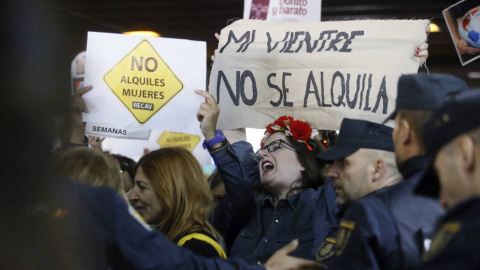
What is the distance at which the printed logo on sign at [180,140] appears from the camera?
7.33 metres

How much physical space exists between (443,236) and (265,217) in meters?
2.77

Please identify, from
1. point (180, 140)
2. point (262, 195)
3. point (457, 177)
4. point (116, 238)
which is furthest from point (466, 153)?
point (180, 140)

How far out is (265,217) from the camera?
4.09m

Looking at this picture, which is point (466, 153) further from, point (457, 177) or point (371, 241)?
point (371, 241)

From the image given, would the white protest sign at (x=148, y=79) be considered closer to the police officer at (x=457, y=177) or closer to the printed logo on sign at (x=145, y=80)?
the printed logo on sign at (x=145, y=80)

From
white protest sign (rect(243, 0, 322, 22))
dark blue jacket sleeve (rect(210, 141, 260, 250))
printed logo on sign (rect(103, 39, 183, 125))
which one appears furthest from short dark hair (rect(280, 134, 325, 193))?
white protest sign (rect(243, 0, 322, 22))

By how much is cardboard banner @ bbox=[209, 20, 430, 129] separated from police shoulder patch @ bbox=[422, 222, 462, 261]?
267cm

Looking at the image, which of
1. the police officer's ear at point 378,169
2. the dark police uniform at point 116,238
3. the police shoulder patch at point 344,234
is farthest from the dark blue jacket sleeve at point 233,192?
the police shoulder patch at point 344,234

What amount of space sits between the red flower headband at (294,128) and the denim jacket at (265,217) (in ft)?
1.05

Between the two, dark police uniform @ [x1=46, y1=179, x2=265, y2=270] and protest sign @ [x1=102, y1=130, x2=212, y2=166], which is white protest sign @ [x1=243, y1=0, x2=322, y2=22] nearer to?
protest sign @ [x1=102, y1=130, x2=212, y2=166]

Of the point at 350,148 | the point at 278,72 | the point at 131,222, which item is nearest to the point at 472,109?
the point at 131,222

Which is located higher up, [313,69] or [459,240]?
[313,69]

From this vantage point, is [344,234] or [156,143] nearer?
[344,234]

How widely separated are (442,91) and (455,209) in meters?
1.03
